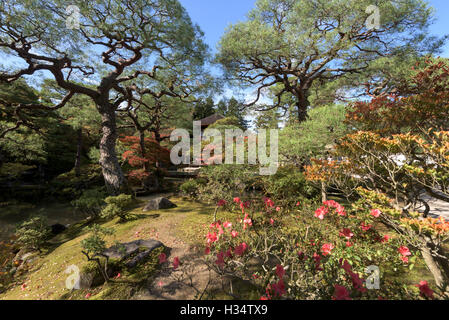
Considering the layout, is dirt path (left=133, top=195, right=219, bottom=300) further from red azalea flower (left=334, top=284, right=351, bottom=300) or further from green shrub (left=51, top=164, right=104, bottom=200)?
green shrub (left=51, top=164, right=104, bottom=200)

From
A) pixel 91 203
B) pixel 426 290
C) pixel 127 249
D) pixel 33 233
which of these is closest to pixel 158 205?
pixel 91 203

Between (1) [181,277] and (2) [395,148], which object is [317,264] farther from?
(2) [395,148]

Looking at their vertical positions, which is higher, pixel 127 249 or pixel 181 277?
pixel 127 249

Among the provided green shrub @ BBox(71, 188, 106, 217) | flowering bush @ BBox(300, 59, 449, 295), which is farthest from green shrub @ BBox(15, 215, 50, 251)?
flowering bush @ BBox(300, 59, 449, 295)

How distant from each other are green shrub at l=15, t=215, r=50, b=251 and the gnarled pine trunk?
2.34 m

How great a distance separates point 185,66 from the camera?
6.59 metres

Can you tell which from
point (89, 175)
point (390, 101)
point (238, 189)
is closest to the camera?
point (390, 101)

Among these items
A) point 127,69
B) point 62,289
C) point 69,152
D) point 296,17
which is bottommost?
point 62,289

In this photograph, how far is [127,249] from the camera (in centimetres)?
298

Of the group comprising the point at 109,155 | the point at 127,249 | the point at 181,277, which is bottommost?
the point at 181,277

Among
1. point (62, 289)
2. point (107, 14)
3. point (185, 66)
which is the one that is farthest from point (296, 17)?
point (62, 289)

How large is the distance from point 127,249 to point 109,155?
4966mm
